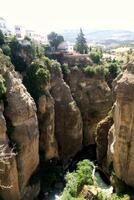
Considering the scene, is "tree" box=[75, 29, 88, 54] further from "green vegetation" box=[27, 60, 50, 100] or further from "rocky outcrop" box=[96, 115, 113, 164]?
"rocky outcrop" box=[96, 115, 113, 164]

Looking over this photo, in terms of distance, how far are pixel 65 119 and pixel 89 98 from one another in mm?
6536

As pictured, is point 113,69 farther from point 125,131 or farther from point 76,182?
point 76,182

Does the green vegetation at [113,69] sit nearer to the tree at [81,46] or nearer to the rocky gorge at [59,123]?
the rocky gorge at [59,123]

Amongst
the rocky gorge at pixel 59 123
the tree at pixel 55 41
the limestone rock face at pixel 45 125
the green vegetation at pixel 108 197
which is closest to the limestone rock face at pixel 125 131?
the rocky gorge at pixel 59 123

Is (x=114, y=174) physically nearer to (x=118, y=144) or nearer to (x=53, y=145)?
(x=118, y=144)

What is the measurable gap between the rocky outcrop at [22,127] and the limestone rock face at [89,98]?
1705 cm

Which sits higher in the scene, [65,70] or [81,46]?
[81,46]

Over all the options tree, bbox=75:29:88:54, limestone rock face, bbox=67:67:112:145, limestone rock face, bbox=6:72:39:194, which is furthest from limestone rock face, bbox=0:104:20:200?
tree, bbox=75:29:88:54

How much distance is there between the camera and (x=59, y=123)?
5288 cm

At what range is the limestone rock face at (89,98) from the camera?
188ft

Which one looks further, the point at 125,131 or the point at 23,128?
the point at 23,128

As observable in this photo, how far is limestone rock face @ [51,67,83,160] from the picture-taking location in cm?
5269

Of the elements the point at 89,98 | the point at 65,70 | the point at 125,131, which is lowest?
the point at 89,98

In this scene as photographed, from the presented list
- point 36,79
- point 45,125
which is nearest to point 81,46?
point 36,79
